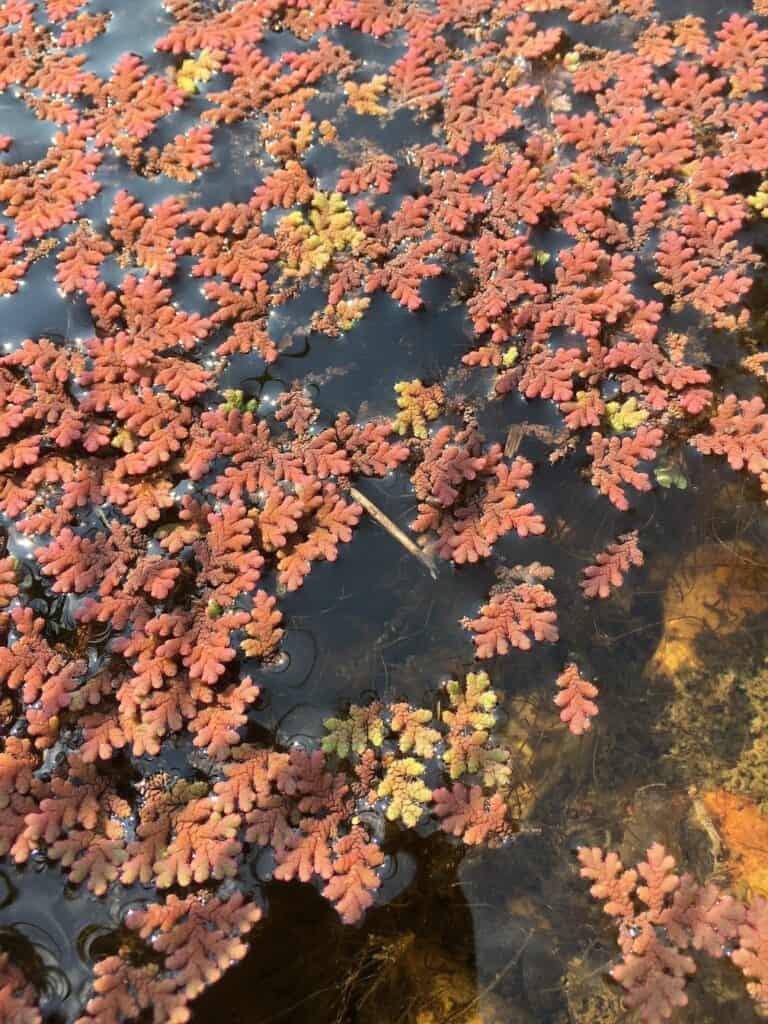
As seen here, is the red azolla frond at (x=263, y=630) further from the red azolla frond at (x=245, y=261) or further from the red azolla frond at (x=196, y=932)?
the red azolla frond at (x=245, y=261)

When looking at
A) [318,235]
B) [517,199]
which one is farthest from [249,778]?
[517,199]

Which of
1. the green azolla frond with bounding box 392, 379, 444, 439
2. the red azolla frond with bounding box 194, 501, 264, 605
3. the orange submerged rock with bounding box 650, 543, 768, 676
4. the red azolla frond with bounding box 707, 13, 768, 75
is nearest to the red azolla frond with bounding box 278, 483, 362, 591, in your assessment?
the red azolla frond with bounding box 194, 501, 264, 605

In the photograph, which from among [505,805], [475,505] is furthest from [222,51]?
[505,805]

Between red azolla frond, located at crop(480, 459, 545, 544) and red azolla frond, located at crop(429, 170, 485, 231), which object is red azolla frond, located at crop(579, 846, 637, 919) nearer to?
red azolla frond, located at crop(480, 459, 545, 544)

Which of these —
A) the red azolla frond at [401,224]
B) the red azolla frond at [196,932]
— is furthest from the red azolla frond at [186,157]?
the red azolla frond at [196,932]

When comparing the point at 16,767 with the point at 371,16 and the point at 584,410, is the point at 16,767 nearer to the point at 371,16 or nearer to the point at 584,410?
the point at 584,410

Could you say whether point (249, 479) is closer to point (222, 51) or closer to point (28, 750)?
point (28, 750)
